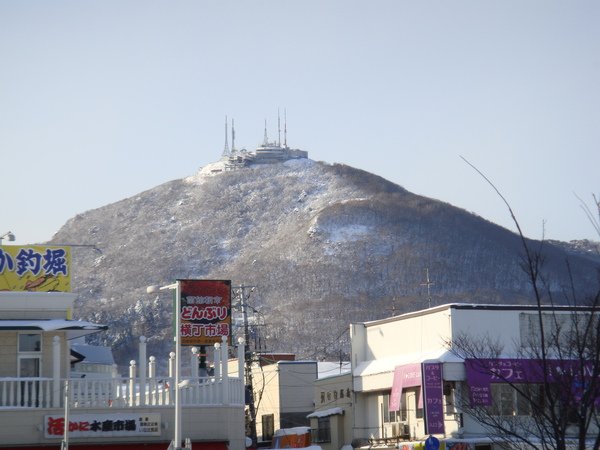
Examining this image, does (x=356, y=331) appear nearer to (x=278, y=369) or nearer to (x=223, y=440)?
(x=278, y=369)

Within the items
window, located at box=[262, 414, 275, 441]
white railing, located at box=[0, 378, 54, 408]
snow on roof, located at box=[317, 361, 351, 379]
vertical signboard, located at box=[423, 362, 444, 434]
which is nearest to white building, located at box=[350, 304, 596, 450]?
vertical signboard, located at box=[423, 362, 444, 434]

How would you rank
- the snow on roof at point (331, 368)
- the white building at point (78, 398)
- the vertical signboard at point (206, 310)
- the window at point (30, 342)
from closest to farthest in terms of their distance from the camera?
the white building at point (78, 398) < the window at point (30, 342) < the vertical signboard at point (206, 310) < the snow on roof at point (331, 368)

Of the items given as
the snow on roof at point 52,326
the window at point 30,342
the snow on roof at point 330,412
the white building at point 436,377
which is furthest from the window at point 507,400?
the window at point 30,342

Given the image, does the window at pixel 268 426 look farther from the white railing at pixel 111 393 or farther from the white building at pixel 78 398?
the white railing at pixel 111 393

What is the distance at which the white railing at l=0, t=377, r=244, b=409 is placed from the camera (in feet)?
111

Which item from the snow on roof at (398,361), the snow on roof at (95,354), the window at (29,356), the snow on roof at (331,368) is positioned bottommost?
the window at (29,356)

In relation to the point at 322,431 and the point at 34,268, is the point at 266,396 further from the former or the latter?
the point at 34,268

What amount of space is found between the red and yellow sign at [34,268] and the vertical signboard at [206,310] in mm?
14871

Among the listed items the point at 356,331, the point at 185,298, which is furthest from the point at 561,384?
the point at 356,331

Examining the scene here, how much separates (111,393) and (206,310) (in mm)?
18660

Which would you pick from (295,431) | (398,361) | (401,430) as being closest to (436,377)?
(401,430)

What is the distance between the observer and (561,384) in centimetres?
2664

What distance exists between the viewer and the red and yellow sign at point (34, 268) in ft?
118

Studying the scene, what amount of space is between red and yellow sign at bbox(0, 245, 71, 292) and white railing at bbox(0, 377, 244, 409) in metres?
3.02
